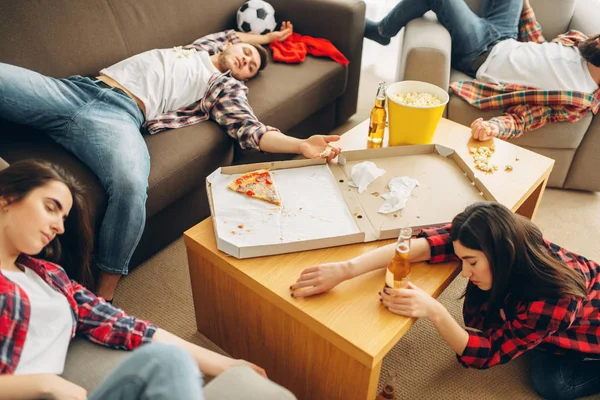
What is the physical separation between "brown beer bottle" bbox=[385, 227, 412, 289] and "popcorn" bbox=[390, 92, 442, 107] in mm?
674

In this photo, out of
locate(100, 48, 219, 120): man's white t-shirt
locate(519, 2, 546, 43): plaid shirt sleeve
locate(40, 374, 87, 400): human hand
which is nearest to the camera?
locate(40, 374, 87, 400): human hand

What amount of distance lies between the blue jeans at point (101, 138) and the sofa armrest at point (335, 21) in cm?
115

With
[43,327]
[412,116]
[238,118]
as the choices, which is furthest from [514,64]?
[43,327]

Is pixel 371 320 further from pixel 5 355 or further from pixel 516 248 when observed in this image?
pixel 5 355

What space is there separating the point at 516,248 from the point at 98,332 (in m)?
1.00

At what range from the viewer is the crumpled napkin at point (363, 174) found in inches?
59.0

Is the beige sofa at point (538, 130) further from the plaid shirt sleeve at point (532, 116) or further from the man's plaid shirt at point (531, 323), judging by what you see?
Answer: the man's plaid shirt at point (531, 323)

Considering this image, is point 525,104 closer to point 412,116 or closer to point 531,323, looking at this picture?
point 412,116

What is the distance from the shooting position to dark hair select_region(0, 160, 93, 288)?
1126 millimetres

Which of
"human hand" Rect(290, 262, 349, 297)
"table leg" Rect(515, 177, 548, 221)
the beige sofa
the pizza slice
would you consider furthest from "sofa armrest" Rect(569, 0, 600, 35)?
"human hand" Rect(290, 262, 349, 297)

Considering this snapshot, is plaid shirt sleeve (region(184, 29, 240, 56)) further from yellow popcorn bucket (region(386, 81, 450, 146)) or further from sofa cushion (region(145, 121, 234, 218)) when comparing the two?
yellow popcorn bucket (region(386, 81, 450, 146))

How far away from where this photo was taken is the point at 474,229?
46.1 inches

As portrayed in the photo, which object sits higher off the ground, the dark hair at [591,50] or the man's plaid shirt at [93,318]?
the dark hair at [591,50]

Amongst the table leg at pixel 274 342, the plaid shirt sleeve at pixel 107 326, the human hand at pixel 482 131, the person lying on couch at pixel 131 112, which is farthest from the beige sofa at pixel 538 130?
the plaid shirt sleeve at pixel 107 326
